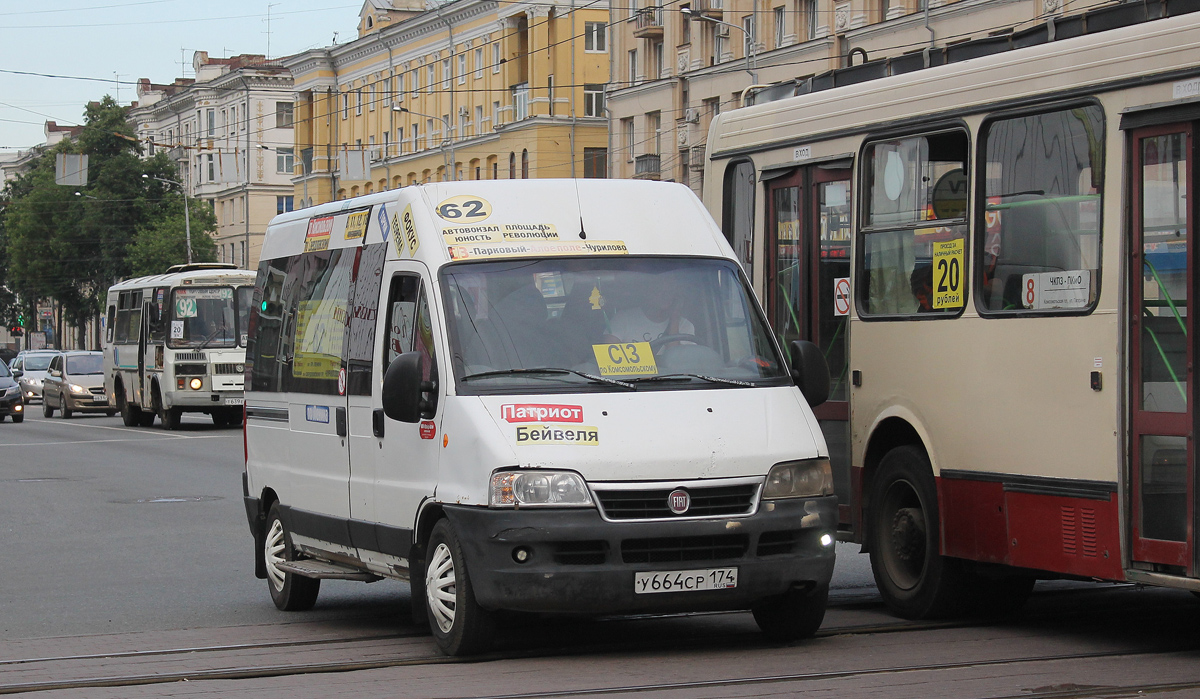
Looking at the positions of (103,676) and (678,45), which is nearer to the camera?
(103,676)

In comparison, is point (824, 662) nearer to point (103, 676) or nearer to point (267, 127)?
point (103, 676)

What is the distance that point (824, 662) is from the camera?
818cm

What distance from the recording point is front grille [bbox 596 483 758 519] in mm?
7910

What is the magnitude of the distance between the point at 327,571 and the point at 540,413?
2.54 meters

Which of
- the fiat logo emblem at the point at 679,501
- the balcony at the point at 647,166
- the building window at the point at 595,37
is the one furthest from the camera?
the building window at the point at 595,37

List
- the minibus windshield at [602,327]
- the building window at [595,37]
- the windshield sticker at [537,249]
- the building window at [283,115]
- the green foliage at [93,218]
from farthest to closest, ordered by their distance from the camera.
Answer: the building window at [283,115] → the green foliage at [93,218] → the building window at [595,37] → the windshield sticker at [537,249] → the minibus windshield at [602,327]

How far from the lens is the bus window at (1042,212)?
8.47 meters

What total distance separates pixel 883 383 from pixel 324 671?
3658 millimetres

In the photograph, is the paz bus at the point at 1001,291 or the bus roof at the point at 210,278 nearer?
the paz bus at the point at 1001,291

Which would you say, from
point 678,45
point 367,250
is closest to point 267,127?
point 678,45

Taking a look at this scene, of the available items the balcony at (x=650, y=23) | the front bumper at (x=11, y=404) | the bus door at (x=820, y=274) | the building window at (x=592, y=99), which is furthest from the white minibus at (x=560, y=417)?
the building window at (x=592, y=99)

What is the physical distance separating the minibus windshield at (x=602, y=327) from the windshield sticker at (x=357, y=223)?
121 cm

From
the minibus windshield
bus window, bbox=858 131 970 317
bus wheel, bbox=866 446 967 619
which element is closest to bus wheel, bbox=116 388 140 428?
bus window, bbox=858 131 970 317

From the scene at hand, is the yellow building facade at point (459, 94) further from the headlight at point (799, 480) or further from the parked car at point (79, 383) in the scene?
the headlight at point (799, 480)
